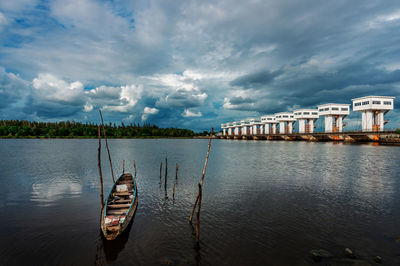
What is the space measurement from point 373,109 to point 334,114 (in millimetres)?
24851

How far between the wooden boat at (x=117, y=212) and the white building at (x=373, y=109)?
388ft

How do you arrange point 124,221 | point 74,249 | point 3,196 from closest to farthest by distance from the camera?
point 74,249, point 124,221, point 3,196

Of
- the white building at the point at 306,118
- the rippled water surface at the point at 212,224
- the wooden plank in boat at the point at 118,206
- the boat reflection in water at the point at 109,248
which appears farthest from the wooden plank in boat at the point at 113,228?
the white building at the point at 306,118

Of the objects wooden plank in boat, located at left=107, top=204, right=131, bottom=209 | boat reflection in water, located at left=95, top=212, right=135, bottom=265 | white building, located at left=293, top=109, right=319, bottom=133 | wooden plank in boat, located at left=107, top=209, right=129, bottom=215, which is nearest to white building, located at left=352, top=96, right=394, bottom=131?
white building, located at left=293, top=109, right=319, bottom=133

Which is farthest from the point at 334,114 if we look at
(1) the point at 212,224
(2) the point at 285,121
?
(1) the point at 212,224

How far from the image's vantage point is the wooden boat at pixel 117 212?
13742mm

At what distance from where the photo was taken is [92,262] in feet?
39.0

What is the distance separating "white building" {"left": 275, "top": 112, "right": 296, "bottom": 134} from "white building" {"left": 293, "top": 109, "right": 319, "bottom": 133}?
507 inches

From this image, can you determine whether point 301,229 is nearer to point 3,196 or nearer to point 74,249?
point 74,249

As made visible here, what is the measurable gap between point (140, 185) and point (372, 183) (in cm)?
3109

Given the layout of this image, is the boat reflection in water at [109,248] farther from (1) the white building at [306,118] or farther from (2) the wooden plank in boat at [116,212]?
(1) the white building at [306,118]

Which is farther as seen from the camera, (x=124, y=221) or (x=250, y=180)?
(x=250, y=180)

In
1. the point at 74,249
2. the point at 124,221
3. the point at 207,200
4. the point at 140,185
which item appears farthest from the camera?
the point at 140,185

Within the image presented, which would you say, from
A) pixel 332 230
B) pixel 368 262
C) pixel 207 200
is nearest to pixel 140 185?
pixel 207 200
